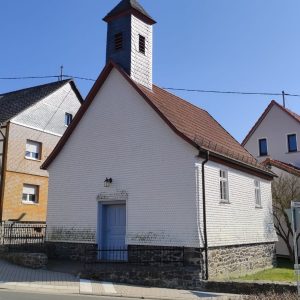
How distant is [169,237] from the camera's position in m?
15.3

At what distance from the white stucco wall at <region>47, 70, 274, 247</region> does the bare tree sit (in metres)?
3.73

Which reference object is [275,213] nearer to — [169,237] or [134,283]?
[169,237]

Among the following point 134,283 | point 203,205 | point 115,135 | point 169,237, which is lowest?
point 134,283

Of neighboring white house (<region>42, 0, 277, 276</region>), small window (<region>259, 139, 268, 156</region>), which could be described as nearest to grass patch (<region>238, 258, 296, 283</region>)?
neighboring white house (<region>42, 0, 277, 276</region>)

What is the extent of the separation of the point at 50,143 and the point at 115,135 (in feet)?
39.7

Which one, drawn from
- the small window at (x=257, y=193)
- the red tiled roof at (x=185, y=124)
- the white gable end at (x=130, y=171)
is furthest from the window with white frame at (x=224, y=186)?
the small window at (x=257, y=193)

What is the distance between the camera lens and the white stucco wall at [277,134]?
3010cm

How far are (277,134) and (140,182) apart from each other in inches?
690

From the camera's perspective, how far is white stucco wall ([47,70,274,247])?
15422 millimetres

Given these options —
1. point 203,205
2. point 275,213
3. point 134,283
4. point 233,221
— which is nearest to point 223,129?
point 275,213

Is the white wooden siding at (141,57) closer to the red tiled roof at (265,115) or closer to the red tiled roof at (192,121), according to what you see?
the red tiled roof at (192,121)

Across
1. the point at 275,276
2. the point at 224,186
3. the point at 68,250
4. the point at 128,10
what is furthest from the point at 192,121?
the point at 68,250

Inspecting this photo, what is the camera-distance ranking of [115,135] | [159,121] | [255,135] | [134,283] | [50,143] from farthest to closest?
[255,135], [50,143], [115,135], [159,121], [134,283]

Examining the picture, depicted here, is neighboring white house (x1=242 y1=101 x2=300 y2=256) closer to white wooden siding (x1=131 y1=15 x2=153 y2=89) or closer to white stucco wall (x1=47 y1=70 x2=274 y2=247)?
white stucco wall (x1=47 y1=70 x2=274 y2=247)
